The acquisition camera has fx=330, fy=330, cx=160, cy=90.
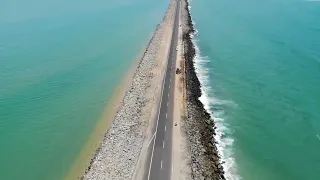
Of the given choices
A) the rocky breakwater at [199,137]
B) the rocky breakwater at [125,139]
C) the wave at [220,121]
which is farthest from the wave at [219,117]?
the rocky breakwater at [125,139]

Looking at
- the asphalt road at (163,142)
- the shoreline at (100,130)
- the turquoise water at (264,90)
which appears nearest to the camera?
the asphalt road at (163,142)

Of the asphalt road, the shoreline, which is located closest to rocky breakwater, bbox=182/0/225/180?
the asphalt road

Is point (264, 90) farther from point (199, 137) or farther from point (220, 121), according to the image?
point (199, 137)

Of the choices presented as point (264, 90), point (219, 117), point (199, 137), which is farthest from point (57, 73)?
point (264, 90)

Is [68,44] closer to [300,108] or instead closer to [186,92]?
[186,92]

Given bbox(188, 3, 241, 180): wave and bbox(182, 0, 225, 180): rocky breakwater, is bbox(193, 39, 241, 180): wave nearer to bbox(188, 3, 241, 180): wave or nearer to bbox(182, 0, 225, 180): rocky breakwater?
bbox(188, 3, 241, 180): wave

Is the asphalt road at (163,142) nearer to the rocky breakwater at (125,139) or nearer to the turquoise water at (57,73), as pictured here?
the rocky breakwater at (125,139)
